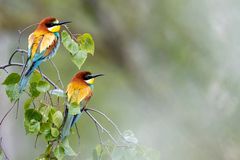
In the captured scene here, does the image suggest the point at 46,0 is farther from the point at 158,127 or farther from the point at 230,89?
the point at 230,89

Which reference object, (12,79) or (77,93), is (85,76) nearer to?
(77,93)

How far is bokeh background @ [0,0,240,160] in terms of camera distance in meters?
4.53

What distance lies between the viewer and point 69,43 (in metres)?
1.85

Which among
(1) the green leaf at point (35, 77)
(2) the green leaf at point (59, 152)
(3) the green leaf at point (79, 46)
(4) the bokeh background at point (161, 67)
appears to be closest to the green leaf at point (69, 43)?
(3) the green leaf at point (79, 46)

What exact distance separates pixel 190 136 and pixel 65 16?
1.24 metres

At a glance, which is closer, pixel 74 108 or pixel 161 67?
pixel 74 108

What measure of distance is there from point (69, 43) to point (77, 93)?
119mm

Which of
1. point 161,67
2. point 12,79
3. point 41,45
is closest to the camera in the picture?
point 41,45

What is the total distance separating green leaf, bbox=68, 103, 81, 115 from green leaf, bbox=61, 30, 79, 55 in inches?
4.7

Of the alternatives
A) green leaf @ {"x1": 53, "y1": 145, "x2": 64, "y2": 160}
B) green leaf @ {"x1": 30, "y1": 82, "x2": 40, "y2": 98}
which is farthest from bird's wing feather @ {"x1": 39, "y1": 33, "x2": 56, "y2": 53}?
green leaf @ {"x1": 53, "y1": 145, "x2": 64, "y2": 160}

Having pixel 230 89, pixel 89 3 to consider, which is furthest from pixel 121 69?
pixel 230 89

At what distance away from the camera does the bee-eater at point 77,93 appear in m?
1.86

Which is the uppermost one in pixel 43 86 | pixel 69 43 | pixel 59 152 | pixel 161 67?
pixel 161 67

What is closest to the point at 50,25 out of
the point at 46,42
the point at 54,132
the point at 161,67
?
the point at 46,42
